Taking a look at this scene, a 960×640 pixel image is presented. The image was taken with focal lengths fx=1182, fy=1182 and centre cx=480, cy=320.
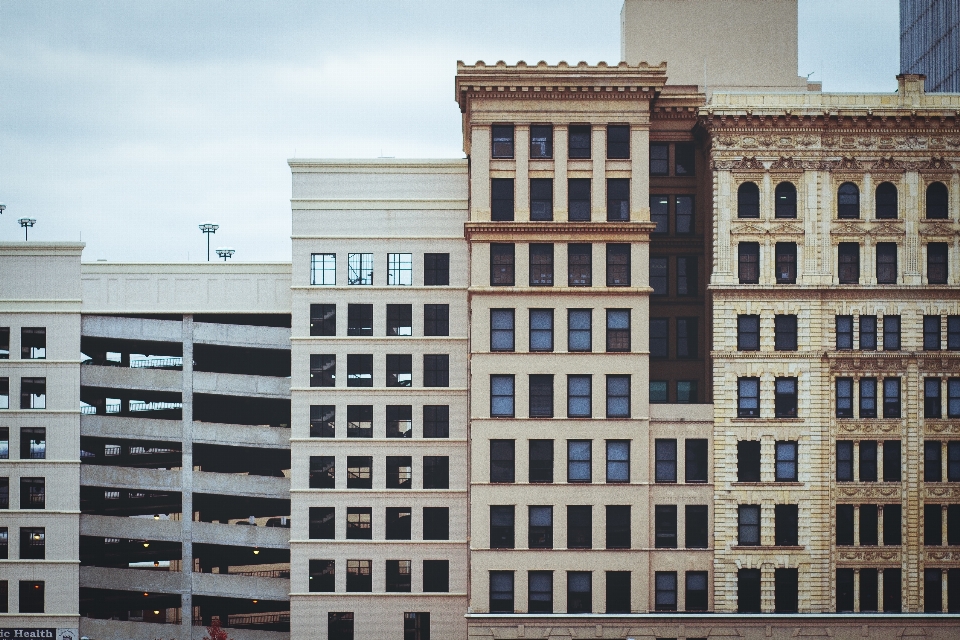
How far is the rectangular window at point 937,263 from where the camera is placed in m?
66.1

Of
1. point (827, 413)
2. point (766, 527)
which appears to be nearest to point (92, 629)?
point (766, 527)

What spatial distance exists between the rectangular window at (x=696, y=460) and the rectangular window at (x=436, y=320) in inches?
617

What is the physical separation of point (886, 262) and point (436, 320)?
84.9 feet

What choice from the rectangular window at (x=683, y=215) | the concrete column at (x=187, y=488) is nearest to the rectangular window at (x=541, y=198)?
the rectangular window at (x=683, y=215)

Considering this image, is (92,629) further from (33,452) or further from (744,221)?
(744,221)

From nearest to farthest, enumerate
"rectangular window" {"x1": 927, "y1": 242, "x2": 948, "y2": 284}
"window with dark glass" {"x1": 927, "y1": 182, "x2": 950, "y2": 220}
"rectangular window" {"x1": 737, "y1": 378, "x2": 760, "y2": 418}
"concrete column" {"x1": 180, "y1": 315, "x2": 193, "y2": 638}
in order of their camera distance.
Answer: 1. "rectangular window" {"x1": 737, "y1": 378, "x2": 760, "y2": 418}
2. "rectangular window" {"x1": 927, "y1": 242, "x2": 948, "y2": 284}
3. "window with dark glass" {"x1": 927, "y1": 182, "x2": 950, "y2": 220}
4. "concrete column" {"x1": 180, "y1": 315, "x2": 193, "y2": 638}

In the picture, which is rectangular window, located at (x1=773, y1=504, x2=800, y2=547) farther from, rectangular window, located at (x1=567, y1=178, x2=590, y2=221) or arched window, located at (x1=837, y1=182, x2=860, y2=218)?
rectangular window, located at (x1=567, y1=178, x2=590, y2=221)

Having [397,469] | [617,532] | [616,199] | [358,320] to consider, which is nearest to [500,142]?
[616,199]

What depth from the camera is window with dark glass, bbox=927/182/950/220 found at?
66250 mm

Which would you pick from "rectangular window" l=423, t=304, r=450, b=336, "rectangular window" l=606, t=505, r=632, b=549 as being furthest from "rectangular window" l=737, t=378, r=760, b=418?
"rectangular window" l=423, t=304, r=450, b=336

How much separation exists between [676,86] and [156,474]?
131 ft

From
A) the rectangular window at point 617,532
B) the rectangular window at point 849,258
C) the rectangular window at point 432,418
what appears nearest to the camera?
the rectangular window at point 617,532

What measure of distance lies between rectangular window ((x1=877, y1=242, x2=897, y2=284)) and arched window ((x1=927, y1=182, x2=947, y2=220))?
2927mm

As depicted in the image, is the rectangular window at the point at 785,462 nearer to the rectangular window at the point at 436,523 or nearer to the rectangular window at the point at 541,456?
the rectangular window at the point at 541,456
